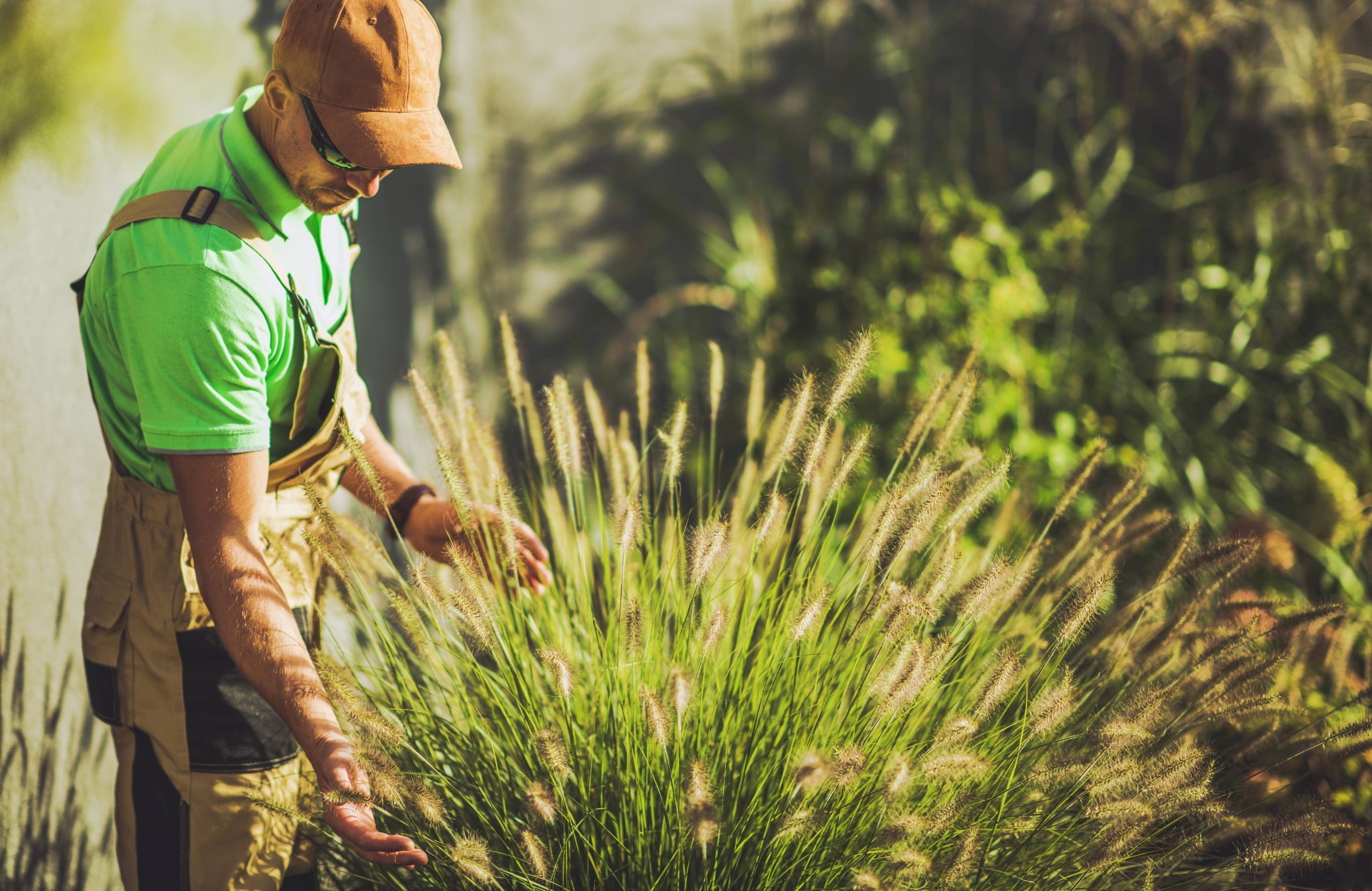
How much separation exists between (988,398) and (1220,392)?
97cm

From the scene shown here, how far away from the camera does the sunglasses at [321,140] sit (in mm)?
1180

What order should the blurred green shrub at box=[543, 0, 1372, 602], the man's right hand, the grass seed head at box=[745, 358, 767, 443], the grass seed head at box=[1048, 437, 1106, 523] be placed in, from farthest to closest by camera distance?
the blurred green shrub at box=[543, 0, 1372, 602]
the grass seed head at box=[745, 358, 767, 443]
the grass seed head at box=[1048, 437, 1106, 523]
the man's right hand

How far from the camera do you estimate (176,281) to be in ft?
3.71

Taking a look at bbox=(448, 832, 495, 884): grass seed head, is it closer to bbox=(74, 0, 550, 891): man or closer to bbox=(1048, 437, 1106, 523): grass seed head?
bbox=(74, 0, 550, 891): man

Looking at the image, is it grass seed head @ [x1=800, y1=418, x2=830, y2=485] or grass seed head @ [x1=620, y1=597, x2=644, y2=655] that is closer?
grass seed head @ [x1=620, y1=597, x2=644, y2=655]

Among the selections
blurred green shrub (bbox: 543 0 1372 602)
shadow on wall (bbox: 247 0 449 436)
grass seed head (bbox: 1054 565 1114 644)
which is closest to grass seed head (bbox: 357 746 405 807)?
grass seed head (bbox: 1054 565 1114 644)

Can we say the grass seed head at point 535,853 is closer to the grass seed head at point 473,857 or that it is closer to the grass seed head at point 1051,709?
Result: the grass seed head at point 473,857

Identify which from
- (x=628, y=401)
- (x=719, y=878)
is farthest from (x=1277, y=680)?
(x=628, y=401)

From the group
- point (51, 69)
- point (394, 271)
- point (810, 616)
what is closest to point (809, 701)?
point (810, 616)

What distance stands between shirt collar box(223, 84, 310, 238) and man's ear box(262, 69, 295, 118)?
61 millimetres

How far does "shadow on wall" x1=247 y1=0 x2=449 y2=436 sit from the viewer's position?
289 centimetres

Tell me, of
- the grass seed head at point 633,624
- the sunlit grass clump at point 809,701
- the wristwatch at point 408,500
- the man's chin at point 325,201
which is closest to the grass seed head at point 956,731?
the sunlit grass clump at point 809,701

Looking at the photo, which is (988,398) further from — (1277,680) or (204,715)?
(204,715)

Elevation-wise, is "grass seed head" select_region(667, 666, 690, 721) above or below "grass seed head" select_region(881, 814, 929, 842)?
above
